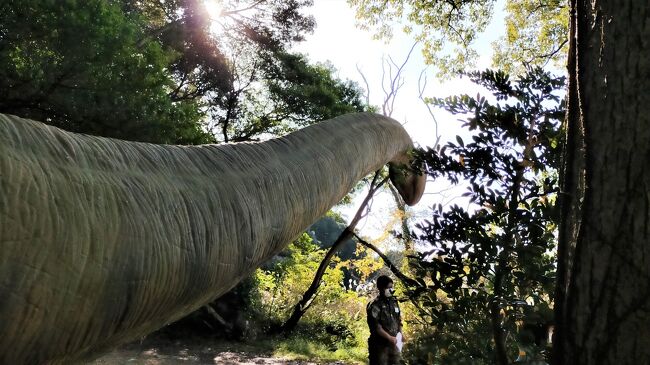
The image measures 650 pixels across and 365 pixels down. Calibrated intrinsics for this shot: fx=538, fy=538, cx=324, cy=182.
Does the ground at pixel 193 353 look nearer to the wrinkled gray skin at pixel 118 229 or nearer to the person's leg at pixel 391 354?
the person's leg at pixel 391 354

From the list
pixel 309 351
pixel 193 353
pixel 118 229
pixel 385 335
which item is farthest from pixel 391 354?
pixel 193 353

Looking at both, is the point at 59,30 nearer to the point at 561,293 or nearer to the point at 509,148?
the point at 509,148

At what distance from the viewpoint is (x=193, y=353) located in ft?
27.4

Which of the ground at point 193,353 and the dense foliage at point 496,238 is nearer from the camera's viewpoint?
the dense foliage at point 496,238

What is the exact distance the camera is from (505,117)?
1739 millimetres

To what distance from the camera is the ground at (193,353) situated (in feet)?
24.2

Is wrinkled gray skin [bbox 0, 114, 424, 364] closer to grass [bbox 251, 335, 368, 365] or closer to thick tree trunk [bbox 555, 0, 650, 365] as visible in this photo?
thick tree trunk [bbox 555, 0, 650, 365]

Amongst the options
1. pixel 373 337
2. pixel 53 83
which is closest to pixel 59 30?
pixel 53 83

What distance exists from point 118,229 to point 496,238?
1.11 m

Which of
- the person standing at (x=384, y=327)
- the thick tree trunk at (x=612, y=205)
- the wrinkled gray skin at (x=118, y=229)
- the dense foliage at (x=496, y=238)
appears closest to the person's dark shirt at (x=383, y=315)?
the person standing at (x=384, y=327)

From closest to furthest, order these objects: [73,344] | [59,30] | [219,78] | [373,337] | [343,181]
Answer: [73,344] < [343,181] < [373,337] < [59,30] < [219,78]

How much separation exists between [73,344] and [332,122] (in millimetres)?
1186

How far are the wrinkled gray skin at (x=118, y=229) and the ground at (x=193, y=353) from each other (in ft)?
20.5

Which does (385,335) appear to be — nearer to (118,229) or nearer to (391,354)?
(391,354)
